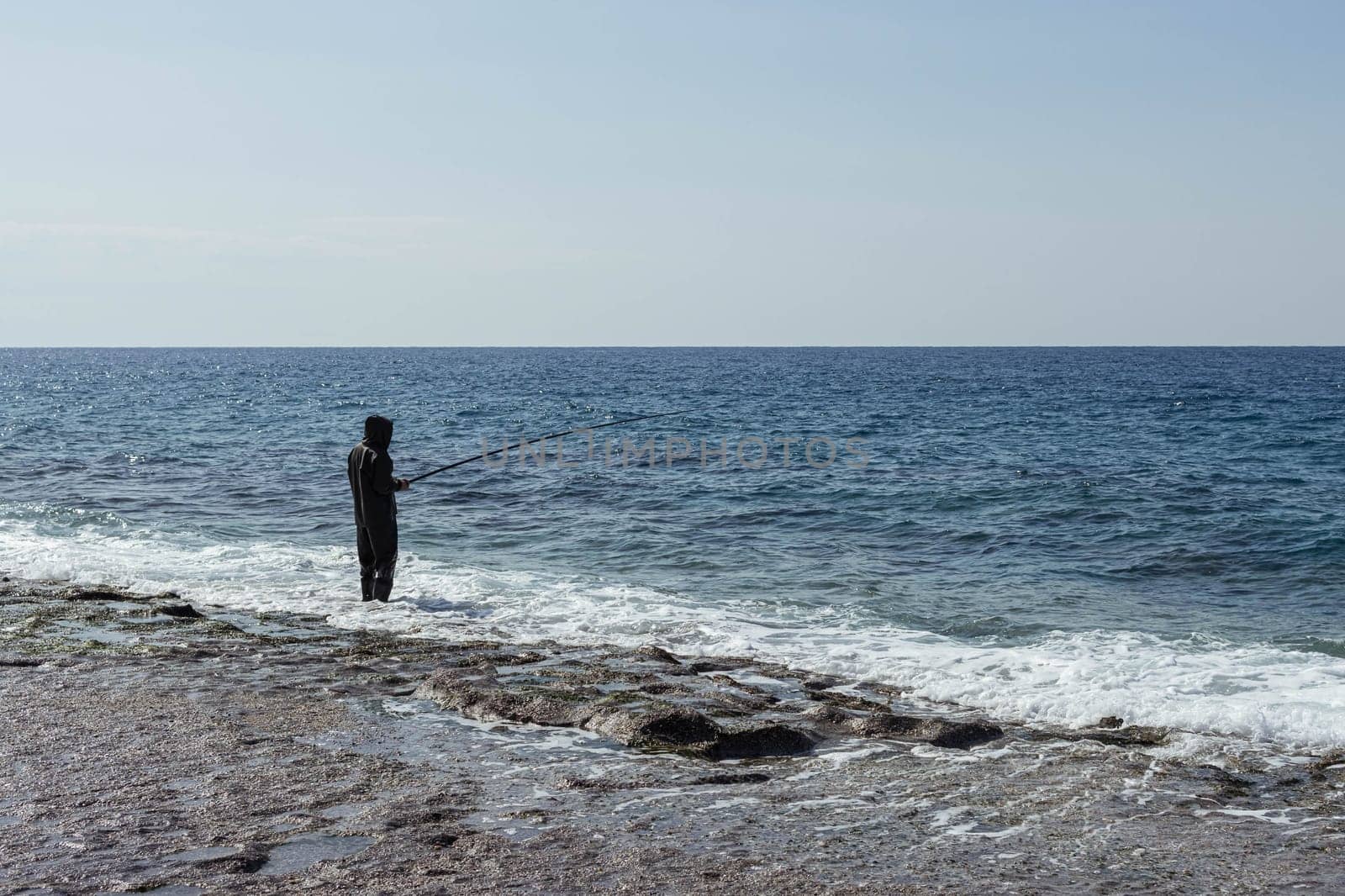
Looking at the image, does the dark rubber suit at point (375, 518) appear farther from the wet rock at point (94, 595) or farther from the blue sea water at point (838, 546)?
the wet rock at point (94, 595)

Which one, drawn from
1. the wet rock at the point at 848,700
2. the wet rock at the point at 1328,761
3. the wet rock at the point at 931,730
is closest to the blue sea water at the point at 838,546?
the wet rock at the point at 1328,761

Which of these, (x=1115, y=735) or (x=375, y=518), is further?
(x=375, y=518)

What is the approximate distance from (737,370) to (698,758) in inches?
3245

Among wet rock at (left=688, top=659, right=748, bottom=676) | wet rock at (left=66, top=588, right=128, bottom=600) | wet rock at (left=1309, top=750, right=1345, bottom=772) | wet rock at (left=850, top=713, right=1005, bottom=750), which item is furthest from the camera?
wet rock at (left=66, top=588, right=128, bottom=600)

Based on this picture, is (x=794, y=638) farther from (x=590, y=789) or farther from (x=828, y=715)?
(x=590, y=789)

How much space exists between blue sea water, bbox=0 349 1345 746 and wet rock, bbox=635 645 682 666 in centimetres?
52

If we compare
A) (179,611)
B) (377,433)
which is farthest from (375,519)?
(179,611)

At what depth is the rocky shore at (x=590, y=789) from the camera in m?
3.85

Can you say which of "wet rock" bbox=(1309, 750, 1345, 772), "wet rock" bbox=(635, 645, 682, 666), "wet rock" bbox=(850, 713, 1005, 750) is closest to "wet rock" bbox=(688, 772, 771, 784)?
"wet rock" bbox=(850, 713, 1005, 750)

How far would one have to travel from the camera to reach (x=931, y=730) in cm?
560

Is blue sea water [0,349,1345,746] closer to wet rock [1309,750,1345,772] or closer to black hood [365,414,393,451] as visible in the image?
wet rock [1309,750,1345,772]

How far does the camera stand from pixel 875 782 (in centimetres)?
A: 486

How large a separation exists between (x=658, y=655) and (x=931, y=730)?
91.6 inches

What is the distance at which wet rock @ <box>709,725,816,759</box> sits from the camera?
5246 millimetres
